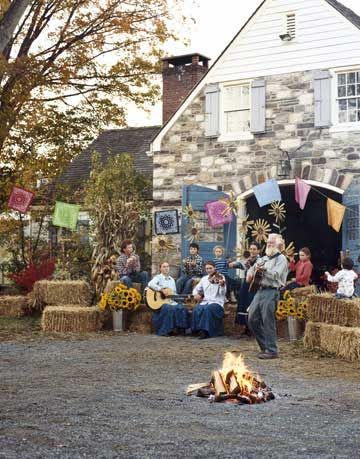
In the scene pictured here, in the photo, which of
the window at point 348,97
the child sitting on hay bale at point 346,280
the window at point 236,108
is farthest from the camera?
the window at point 236,108

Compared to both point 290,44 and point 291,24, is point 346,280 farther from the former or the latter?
point 291,24

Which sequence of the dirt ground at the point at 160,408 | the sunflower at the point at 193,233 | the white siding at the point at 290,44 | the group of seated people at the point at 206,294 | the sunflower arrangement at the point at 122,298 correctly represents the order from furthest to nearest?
the sunflower at the point at 193,233 → the white siding at the point at 290,44 → the sunflower arrangement at the point at 122,298 → the group of seated people at the point at 206,294 → the dirt ground at the point at 160,408

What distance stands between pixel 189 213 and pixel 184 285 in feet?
10.3

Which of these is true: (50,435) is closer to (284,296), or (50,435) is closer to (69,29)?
(284,296)

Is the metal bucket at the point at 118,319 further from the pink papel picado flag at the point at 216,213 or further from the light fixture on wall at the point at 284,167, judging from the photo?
the light fixture on wall at the point at 284,167

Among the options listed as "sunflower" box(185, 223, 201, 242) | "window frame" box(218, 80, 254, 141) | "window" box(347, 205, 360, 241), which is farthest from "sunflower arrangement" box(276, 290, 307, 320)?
"window frame" box(218, 80, 254, 141)

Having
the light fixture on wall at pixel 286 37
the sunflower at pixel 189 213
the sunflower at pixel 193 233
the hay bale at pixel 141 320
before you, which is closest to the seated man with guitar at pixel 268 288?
the hay bale at pixel 141 320

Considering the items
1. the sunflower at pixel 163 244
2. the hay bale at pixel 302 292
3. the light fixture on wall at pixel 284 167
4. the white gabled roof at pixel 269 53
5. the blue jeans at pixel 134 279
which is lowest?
the hay bale at pixel 302 292

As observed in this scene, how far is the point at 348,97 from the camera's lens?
661 inches

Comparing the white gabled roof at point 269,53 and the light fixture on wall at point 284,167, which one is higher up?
the white gabled roof at point 269,53

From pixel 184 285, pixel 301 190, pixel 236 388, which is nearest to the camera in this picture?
pixel 236 388

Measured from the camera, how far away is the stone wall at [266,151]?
55.2 feet

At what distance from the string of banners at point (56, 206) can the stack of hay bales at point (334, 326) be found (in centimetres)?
790

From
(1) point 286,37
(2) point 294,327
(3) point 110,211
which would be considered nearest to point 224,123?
(1) point 286,37
